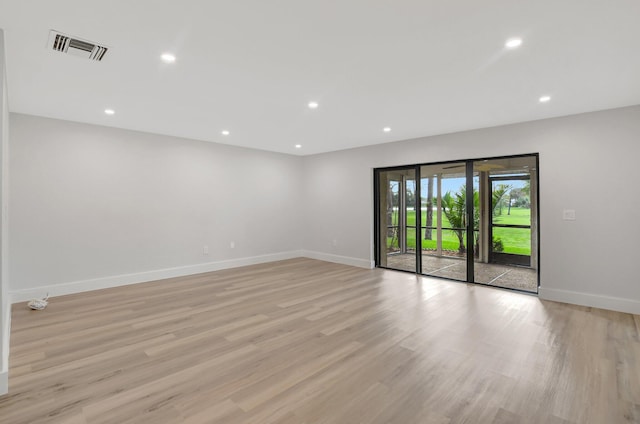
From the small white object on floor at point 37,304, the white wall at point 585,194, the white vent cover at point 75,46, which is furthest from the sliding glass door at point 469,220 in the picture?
the small white object on floor at point 37,304

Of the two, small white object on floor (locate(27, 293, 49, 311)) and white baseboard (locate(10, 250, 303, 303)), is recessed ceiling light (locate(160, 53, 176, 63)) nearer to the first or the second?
small white object on floor (locate(27, 293, 49, 311))

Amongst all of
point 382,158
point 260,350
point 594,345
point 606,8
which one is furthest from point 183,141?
point 594,345

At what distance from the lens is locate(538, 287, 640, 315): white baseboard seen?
3.81m

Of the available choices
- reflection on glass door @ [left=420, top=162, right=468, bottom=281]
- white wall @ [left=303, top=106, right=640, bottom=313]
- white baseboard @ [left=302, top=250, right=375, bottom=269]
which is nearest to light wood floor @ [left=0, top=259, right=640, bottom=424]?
white wall @ [left=303, top=106, right=640, bottom=313]

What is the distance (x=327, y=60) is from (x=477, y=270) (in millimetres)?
4447

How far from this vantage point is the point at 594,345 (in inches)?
115

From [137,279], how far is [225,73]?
4028 millimetres

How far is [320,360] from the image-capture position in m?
2.64

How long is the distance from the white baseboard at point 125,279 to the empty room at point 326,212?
1.2 inches

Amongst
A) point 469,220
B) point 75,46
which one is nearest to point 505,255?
point 469,220

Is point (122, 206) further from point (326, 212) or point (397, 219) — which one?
point (397, 219)

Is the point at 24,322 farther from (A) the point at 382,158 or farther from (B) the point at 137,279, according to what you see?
(A) the point at 382,158

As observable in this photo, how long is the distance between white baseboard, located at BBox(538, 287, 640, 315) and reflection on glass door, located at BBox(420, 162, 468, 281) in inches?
49.5

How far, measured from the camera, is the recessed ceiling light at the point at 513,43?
2324 millimetres
